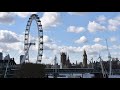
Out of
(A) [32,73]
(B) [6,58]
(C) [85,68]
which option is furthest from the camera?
(C) [85,68]

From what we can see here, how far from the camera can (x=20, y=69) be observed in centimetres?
6856
